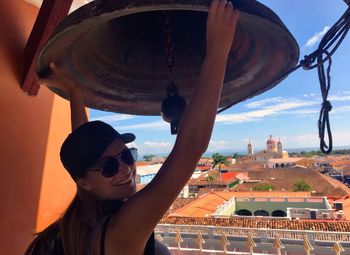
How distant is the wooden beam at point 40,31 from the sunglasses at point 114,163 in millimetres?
693

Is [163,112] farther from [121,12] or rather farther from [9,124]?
[9,124]

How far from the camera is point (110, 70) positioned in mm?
892

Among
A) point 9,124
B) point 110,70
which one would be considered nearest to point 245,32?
point 110,70

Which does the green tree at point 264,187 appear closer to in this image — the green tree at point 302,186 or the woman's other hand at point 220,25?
the green tree at point 302,186

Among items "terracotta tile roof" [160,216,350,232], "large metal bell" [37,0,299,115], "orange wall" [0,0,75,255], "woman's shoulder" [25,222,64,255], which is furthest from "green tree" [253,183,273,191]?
"woman's shoulder" [25,222,64,255]

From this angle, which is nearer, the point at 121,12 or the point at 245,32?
the point at 121,12

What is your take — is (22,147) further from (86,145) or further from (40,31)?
(86,145)

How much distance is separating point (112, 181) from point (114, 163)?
0.12ft

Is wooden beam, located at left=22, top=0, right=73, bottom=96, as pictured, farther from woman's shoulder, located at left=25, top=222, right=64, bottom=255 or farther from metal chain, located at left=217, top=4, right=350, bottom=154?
metal chain, located at left=217, top=4, right=350, bottom=154

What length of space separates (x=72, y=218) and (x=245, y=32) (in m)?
0.52

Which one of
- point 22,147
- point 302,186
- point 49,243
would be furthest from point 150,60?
point 302,186

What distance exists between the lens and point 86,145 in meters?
0.70

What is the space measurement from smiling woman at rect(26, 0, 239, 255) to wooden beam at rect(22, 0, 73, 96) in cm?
60

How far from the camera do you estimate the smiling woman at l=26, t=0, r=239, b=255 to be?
536 millimetres
